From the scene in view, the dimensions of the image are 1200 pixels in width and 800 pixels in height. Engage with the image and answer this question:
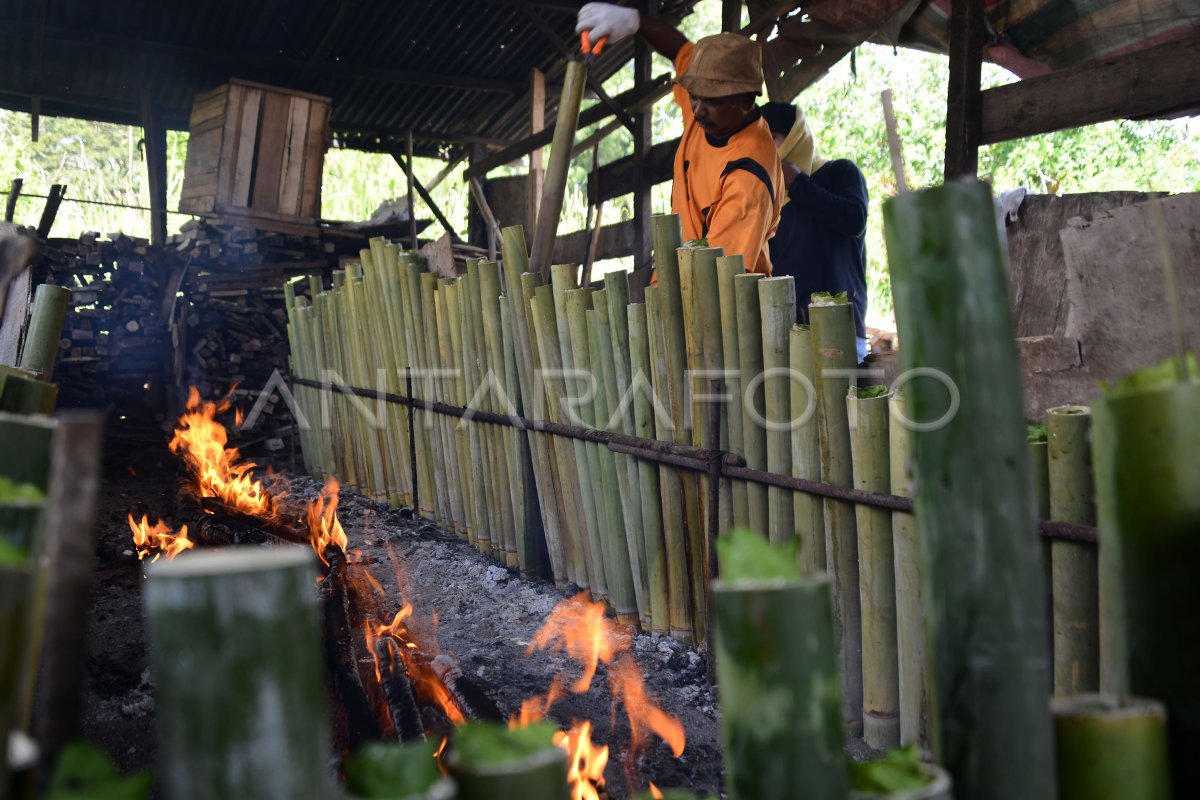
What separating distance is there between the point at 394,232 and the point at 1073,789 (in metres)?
10.0

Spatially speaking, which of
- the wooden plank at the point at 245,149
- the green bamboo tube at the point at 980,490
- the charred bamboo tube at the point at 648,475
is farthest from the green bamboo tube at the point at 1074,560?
the wooden plank at the point at 245,149

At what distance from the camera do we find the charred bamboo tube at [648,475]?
13.3ft

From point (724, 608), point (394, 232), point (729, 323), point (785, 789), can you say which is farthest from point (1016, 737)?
point (394, 232)

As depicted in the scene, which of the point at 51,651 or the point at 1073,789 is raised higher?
the point at 51,651

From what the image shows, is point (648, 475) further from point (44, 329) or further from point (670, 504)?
point (44, 329)

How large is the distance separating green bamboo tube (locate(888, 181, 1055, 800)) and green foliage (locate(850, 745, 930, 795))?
0.08 meters

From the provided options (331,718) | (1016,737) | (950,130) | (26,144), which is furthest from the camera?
(26,144)

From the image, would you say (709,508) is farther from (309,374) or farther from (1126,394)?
(309,374)

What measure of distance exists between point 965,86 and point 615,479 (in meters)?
2.67

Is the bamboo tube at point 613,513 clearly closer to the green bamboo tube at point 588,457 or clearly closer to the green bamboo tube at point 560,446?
the green bamboo tube at point 588,457

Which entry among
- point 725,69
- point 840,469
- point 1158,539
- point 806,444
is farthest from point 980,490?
point 725,69

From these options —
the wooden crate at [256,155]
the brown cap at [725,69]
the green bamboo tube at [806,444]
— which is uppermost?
the wooden crate at [256,155]

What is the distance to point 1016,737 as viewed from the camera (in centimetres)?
126

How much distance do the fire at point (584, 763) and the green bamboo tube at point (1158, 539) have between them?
178 cm
